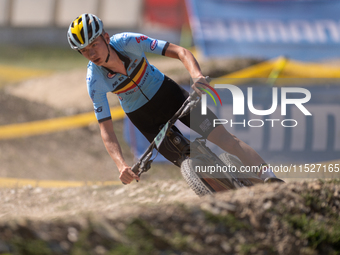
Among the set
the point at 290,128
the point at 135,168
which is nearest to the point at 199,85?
the point at 135,168

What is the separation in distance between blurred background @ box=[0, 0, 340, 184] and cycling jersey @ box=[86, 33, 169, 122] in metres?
3.79

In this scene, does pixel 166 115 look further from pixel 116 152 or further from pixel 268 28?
pixel 268 28

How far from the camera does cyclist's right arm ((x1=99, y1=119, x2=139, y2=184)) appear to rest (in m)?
3.99

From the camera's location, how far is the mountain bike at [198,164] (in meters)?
4.17

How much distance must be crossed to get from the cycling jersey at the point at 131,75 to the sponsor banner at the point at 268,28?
9056mm

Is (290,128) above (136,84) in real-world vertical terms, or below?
below

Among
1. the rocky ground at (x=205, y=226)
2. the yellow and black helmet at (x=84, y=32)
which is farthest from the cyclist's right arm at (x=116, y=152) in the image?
the yellow and black helmet at (x=84, y=32)

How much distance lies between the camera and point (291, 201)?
391cm

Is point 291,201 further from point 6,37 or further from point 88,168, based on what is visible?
point 6,37

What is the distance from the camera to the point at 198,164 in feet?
13.9

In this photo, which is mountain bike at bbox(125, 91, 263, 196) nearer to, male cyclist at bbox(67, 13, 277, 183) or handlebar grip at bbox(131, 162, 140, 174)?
handlebar grip at bbox(131, 162, 140, 174)

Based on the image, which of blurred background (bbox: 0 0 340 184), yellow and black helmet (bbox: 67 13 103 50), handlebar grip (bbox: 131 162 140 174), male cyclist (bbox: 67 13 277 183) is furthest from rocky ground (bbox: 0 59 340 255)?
blurred background (bbox: 0 0 340 184)

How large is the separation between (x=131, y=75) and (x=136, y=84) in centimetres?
13

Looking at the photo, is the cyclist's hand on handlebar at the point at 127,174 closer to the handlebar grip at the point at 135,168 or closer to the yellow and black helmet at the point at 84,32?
the handlebar grip at the point at 135,168
